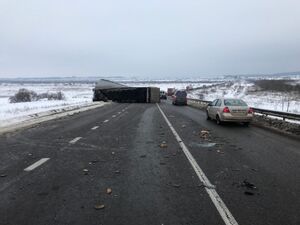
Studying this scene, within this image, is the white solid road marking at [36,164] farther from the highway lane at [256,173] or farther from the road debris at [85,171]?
the highway lane at [256,173]

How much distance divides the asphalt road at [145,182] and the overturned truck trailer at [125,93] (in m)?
45.4

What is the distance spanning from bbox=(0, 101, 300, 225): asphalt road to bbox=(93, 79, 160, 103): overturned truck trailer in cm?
4539

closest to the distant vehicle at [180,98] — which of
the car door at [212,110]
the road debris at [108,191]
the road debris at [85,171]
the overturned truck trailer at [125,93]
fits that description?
the overturned truck trailer at [125,93]

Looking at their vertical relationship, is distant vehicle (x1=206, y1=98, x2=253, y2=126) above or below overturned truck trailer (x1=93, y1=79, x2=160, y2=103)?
above

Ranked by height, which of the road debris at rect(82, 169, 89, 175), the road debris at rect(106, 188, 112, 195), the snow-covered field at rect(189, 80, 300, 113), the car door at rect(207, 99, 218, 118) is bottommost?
the snow-covered field at rect(189, 80, 300, 113)

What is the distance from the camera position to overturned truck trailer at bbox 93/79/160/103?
5966 cm

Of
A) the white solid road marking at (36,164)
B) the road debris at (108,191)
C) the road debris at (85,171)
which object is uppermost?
the road debris at (108,191)

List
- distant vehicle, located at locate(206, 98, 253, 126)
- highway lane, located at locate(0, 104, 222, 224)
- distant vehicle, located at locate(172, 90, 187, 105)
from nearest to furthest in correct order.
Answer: highway lane, located at locate(0, 104, 222, 224)
distant vehicle, located at locate(206, 98, 253, 126)
distant vehicle, located at locate(172, 90, 187, 105)

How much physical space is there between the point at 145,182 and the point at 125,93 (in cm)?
5354

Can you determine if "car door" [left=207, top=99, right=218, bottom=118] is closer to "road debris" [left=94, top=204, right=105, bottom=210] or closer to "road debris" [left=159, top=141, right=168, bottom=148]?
"road debris" [left=159, top=141, right=168, bottom=148]

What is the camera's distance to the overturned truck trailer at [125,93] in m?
59.7

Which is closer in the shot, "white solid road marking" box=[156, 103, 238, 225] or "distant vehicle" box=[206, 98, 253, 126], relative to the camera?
"white solid road marking" box=[156, 103, 238, 225]

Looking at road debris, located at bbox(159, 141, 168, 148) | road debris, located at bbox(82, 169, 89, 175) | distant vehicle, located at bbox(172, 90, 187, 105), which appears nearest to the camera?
road debris, located at bbox(82, 169, 89, 175)

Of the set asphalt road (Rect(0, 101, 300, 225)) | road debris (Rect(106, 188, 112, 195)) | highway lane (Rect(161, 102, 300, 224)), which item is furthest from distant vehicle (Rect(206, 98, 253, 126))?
road debris (Rect(106, 188, 112, 195))
